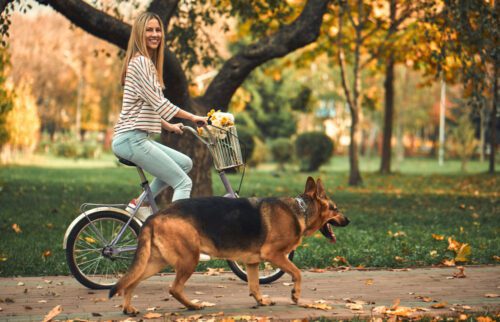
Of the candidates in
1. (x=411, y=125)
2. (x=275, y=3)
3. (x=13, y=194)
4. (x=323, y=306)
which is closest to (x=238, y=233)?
(x=323, y=306)

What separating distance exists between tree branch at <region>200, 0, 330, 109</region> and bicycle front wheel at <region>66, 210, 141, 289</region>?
23.6ft

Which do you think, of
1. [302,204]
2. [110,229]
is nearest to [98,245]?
[110,229]

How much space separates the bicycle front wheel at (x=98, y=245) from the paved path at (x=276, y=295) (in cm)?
19

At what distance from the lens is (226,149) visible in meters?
6.53

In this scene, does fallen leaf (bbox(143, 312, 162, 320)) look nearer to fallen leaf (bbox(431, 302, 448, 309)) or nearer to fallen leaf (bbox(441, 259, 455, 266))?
fallen leaf (bbox(431, 302, 448, 309))

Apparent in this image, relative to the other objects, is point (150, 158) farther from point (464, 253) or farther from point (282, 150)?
point (282, 150)

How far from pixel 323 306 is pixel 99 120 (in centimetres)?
6869

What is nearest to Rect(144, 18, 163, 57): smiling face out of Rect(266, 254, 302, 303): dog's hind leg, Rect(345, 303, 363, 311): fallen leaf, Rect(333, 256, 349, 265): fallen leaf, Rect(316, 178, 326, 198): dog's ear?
Rect(316, 178, 326, 198): dog's ear

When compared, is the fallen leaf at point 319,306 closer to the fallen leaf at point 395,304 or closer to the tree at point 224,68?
the fallen leaf at point 395,304

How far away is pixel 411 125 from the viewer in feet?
208

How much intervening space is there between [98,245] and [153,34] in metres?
1.97

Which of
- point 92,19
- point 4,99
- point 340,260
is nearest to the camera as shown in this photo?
point 340,260

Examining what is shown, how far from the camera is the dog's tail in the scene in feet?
17.9

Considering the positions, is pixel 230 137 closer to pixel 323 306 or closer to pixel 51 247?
pixel 323 306
